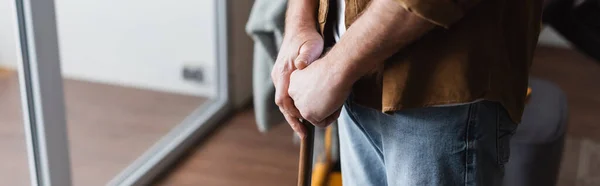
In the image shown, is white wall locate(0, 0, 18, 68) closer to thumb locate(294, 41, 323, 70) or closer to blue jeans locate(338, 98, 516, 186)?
thumb locate(294, 41, 323, 70)

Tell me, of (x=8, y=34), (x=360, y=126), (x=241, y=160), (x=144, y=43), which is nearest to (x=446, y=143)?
(x=360, y=126)

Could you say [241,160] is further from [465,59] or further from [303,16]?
[465,59]

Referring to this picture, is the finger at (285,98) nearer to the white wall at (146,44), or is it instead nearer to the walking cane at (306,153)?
the walking cane at (306,153)

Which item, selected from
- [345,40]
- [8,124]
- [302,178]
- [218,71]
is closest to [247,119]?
[218,71]

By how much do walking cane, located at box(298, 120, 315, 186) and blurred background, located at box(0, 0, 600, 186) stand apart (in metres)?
0.72

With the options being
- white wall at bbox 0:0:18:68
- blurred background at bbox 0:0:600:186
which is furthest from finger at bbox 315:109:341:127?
white wall at bbox 0:0:18:68

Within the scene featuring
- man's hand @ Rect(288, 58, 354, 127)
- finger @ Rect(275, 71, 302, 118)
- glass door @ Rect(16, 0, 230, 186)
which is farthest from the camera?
glass door @ Rect(16, 0, 230, 186)

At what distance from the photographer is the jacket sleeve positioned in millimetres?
823

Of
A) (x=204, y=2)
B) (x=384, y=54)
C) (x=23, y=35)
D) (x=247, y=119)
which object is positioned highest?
(x=384, y=54)

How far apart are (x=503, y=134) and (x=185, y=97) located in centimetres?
188

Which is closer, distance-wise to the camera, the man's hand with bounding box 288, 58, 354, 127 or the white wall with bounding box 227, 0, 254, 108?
the man's hand with bounding box 288, 58, 354, 127

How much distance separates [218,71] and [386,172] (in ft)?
5.58

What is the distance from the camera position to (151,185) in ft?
7.15

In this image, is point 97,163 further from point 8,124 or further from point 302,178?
point 302,178
